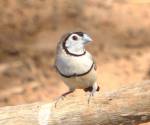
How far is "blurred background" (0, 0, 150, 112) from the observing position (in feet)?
22.9

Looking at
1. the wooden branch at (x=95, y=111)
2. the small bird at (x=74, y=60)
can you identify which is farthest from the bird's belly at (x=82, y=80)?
the wooden branch at (x=95, y=111)

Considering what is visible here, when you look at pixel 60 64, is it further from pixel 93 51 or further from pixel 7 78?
pixel 93 51

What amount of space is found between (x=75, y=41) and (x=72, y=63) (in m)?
0.14

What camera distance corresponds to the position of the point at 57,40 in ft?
25.4

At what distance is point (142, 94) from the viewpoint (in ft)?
12.3

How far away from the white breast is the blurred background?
241cm

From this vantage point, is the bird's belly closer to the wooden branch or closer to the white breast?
the white breast

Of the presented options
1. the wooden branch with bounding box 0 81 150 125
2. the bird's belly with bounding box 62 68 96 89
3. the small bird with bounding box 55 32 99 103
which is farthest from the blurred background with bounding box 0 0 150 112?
the wooden branch with bounding box 0 81 150 125

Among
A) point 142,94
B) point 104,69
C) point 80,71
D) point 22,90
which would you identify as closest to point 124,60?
point 104,69

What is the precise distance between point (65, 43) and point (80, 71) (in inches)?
8.1

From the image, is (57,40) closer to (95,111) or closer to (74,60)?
(74,60)

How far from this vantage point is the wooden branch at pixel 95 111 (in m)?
3.76

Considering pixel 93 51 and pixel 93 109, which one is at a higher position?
A: pixel 93 51

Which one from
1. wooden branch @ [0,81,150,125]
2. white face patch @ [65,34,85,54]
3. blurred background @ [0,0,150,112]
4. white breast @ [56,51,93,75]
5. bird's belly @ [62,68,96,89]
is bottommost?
wooden branch @ [0,81,150,125]
